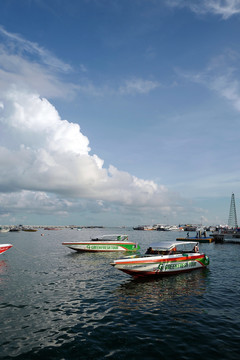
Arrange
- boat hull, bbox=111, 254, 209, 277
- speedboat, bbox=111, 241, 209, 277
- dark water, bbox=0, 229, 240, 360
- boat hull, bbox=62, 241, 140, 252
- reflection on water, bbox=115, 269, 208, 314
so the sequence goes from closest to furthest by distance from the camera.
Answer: dark water, bbox=0, 229, 240, 360 < reflection on water, bbox=115, 269, 208, 314 < boat hull, bbox=111, 254, 209, 277 < speedboat, bbox=111, 241, 209, 277 < boat hull, bbox=62, 241, 140, 252

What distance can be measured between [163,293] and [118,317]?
18.4 feet

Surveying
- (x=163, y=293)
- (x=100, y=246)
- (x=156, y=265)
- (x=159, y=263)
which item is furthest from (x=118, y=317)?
(x=100, y=246)

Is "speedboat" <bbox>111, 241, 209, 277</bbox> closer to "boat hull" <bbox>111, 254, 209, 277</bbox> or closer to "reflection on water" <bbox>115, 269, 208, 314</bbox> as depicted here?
"boat hull" <bbox>111, 254, 209, 277</bbox>

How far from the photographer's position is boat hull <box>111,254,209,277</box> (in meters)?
20.2

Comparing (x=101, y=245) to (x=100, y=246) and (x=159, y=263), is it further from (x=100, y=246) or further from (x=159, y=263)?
(x=159, y=263)

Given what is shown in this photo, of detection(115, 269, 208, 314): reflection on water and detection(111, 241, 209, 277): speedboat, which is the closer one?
detection(115, 269, 208, 314): reflection on water

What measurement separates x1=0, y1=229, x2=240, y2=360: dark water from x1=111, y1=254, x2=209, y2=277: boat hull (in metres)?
0.85

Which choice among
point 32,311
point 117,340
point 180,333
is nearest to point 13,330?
point 32,311

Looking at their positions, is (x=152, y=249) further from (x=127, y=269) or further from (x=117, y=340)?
(x=117, y=340)

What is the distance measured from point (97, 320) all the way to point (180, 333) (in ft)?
14.5

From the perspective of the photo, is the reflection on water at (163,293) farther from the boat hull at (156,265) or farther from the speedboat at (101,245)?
the speedboat at (101,245)

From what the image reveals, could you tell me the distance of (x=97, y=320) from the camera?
489 inches

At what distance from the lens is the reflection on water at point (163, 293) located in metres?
14.6

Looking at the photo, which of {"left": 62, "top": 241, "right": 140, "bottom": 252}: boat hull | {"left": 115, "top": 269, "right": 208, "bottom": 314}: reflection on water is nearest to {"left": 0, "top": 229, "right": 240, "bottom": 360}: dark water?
{"left": 115, "top": 269, "right": 208, "bottom": 314}: reflection on water
